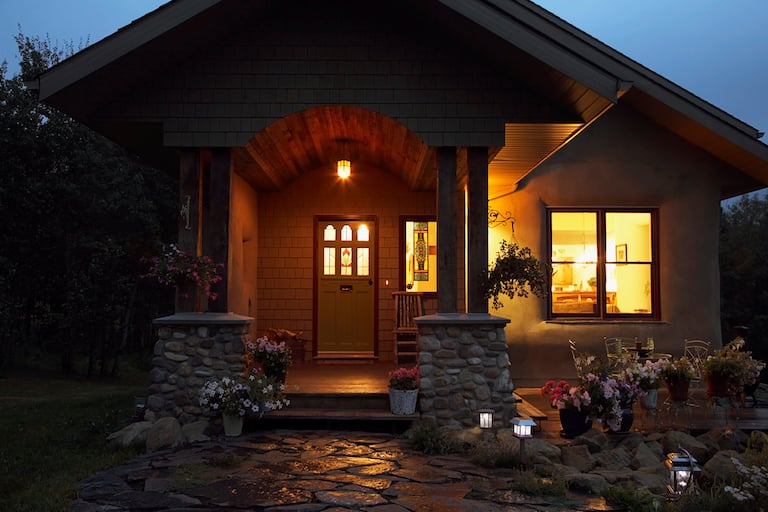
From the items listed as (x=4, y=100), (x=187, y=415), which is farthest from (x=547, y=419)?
(x=4, y=100)

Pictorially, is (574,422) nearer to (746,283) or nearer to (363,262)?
(363,262)

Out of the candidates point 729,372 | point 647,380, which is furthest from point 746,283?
point 647,380

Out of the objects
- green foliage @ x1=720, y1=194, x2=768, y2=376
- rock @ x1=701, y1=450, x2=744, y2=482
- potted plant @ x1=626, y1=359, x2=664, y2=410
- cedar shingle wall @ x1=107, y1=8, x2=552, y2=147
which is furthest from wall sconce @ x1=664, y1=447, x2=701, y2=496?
green foliage @ x1=720, y1=194, x2=768, y2=376

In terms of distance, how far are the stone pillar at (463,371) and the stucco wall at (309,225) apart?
3.51 meters

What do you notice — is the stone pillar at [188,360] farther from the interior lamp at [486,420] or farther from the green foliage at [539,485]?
the green foliage at [539,485]

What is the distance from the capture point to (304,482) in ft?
16.8

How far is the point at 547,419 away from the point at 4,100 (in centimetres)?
1361

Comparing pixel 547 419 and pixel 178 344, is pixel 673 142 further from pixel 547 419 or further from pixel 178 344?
pixel 178 344

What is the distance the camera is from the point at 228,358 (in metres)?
7.15

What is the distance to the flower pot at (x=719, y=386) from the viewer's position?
25.2ft

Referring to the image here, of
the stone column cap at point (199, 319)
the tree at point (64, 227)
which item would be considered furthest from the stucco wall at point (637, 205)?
the tree at point (64, 227)

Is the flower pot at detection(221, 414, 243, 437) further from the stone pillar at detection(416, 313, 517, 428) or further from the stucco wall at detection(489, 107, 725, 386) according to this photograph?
Result: the stucco wall at detection(489, 107, 725, 386)

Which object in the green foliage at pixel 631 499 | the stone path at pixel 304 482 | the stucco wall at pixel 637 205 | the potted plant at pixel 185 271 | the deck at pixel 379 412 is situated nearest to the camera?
the green foliage at pixel 631 499

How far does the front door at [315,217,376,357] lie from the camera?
10672 millimetres
